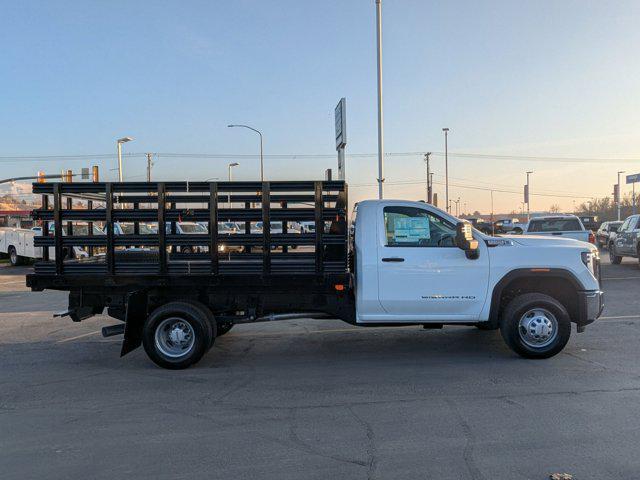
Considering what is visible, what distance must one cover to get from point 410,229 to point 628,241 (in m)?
15.5

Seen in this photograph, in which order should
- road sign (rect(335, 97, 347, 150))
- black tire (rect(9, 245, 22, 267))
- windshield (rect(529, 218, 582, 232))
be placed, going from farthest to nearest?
black tire (rect(9, 245, 22, 267)) < windshield (rect(529, 218, 582, 232)) < road sign (rect(335, 97, 347, 150))

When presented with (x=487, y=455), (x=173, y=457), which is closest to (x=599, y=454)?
(x=487, y=455)

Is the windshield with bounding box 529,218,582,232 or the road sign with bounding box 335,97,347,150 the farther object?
the windshield with bounding box 529,218,582,232

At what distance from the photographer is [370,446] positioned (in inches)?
165

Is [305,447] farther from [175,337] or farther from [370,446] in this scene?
[175,337]

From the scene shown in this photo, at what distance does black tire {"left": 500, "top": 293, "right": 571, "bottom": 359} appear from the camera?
659 cm

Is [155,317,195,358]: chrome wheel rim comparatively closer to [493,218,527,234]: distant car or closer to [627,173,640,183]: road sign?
[493,218,527,234]: distant car

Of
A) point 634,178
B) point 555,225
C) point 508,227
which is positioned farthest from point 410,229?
point 634,178

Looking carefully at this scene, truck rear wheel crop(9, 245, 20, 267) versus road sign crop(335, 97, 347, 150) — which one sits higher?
road sign crop(335, 97, 347, 150)

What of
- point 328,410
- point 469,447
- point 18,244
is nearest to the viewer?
point 469,447

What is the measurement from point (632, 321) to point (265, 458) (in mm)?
7721

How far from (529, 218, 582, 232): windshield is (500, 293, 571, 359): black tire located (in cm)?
1146

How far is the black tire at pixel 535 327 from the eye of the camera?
659cm

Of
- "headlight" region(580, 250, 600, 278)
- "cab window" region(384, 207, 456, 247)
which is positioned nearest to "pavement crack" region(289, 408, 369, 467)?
"cab window" region(384, 207, 456, 247)
